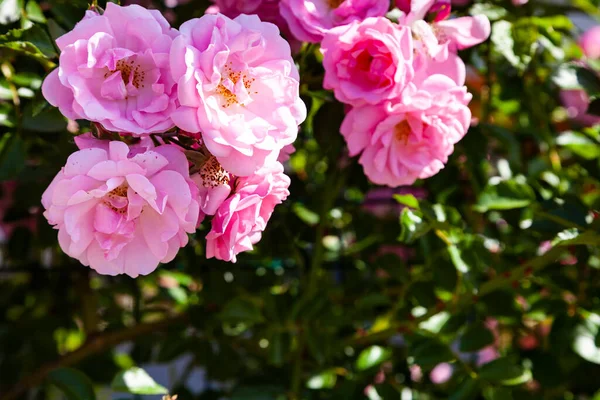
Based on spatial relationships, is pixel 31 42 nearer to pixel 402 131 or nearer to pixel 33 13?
pixel 33 13

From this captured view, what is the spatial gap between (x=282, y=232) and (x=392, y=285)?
0.86ft

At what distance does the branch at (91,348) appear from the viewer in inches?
36.0

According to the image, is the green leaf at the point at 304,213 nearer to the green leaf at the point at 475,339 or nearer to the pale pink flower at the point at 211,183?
the green leaf at the point at 475,339

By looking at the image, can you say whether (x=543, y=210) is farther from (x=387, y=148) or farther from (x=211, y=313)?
(x=211, y=313)

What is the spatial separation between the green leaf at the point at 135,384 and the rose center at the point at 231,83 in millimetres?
329

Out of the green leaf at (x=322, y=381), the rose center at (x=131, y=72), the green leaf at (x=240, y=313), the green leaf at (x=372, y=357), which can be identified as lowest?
the green leaf at (x=322, y=381)

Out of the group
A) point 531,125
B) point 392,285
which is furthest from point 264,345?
point 531,125

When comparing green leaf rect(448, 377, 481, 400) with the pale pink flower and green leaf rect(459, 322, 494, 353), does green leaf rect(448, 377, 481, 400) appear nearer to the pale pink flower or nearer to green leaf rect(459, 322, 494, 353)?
green leaf rect(459, 322, 494, 353)

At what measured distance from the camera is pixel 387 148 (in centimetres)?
64

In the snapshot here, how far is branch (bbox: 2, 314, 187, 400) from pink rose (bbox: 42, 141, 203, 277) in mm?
456

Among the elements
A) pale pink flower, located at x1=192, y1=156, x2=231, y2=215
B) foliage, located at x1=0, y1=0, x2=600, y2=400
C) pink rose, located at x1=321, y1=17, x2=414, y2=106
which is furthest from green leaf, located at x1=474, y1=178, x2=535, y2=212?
pale pink flower, located at x1=192, y1=156, x2=231, y2=215

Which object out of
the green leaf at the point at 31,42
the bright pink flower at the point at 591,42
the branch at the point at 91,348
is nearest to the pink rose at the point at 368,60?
the green leaf at the point at 31,42

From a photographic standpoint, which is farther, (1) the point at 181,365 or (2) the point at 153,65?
(1) the point at 181,365

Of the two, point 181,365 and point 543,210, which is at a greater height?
point 543,210
